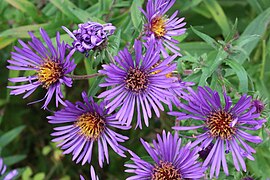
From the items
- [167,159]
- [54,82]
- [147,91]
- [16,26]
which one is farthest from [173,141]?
[16,26]

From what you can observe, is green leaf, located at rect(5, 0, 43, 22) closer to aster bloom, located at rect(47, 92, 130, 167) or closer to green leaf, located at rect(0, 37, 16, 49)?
green leaf, located at rect(0, 37, 16, 49)

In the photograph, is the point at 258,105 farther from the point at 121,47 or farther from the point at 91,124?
the point at 121,47

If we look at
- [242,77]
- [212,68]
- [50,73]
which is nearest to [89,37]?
Result: [50,73]

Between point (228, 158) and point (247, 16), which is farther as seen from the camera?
point (247, 16)

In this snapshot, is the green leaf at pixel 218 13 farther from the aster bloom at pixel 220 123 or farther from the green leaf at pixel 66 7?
the aster bloom at pixel 220 123

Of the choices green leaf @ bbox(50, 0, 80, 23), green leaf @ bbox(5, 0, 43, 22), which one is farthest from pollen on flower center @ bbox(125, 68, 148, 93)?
green leaf @ bbox(5, 0, 43, 22)

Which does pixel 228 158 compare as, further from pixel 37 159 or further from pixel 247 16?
pixel 37 159

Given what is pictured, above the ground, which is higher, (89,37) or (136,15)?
(136,15)
